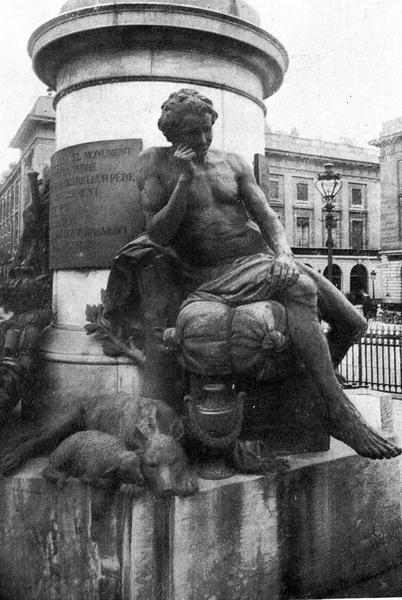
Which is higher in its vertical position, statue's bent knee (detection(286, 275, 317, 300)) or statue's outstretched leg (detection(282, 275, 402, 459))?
statue's bent knee (detection(286, 275, 317, 300))

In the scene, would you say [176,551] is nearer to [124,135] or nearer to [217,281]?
[217,281]

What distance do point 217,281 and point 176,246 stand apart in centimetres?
45

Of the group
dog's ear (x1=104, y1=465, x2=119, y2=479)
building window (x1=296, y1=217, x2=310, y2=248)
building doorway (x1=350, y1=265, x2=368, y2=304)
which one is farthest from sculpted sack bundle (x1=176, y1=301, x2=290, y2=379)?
building doorway (x1=350, y1=265, x2=368, y2=304)

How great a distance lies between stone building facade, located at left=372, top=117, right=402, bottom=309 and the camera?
48562mm

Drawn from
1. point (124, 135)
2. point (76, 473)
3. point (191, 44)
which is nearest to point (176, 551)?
point (76, 473)

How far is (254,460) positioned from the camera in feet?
10.8

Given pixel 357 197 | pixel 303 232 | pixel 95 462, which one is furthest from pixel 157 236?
pixel 357 197

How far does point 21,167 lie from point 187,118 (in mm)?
6508

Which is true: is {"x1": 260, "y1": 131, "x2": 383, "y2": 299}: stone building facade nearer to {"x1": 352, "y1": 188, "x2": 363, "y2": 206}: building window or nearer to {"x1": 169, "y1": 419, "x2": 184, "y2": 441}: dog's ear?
{"x1": 352, "y1": 188, "x2": 363, "y2": 206}: building window

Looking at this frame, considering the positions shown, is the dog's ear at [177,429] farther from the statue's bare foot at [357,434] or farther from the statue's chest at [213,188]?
the statue's chest at [213,188]

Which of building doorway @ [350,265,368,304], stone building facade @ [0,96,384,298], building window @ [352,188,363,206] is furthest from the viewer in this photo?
building doorway @ [350,265,368,304]

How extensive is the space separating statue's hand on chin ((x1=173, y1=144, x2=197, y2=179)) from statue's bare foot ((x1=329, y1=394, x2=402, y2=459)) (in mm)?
1660

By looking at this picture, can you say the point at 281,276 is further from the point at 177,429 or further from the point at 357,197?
the point at 357,197

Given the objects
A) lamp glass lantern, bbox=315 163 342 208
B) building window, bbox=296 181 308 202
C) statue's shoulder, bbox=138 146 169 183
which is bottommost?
statue's shoulder, bbox=138 146 169 183
